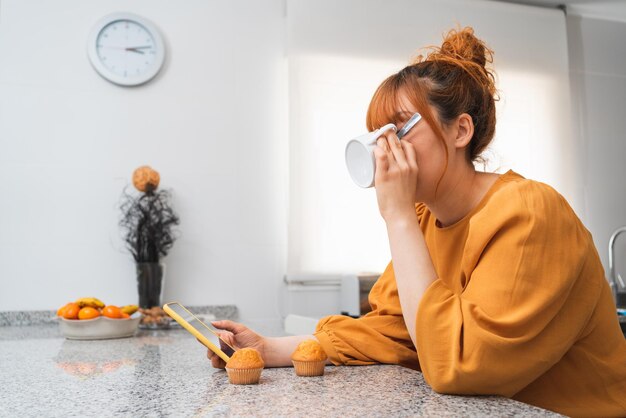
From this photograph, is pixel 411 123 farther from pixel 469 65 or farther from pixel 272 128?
pixel 272 128

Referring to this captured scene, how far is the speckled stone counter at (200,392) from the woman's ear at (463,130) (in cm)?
41

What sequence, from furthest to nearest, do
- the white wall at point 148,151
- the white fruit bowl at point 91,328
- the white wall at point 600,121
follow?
the white wall at point 600,121 < the white wall at point 148,151 < the white fruit bowl at point 91,328

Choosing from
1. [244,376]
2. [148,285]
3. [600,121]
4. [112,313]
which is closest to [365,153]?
[244,376]

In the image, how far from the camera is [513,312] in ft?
2.81

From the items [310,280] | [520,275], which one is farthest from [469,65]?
[310,280]

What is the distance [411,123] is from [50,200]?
196cm

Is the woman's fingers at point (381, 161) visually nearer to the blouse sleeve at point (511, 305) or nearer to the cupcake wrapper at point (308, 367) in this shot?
the blouse sleeve at point (511, 305)

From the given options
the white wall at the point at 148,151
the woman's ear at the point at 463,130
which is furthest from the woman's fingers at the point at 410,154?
the white wall at the point at 148,151

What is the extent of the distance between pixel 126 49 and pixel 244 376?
6.85 feet

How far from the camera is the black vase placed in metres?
2.46

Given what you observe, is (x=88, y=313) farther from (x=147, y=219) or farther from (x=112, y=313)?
(x=147, y=219)

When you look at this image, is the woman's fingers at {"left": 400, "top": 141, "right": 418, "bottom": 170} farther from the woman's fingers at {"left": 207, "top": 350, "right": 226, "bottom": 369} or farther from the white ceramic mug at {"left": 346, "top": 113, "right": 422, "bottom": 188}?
the woman's fingers at {"left": 207, "top": 350, "right": 226, "bottom": 369}

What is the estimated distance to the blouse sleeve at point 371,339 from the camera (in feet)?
3.82

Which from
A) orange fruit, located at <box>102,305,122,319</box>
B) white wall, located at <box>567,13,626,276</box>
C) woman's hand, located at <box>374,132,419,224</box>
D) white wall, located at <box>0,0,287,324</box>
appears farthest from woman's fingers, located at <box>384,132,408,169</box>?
white wall, located at <box>567,13,626,276</box>
